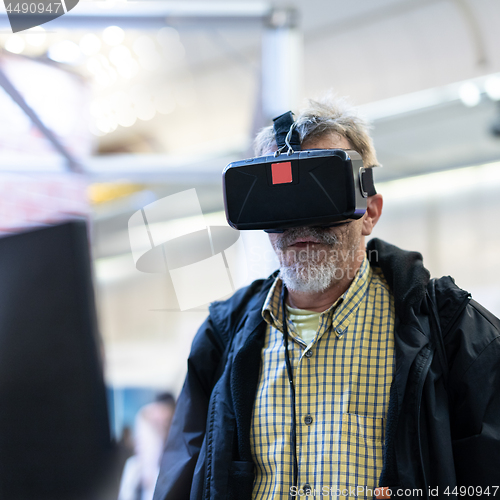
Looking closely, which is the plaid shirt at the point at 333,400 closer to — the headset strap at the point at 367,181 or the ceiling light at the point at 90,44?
the headset strap at the point at 367,181

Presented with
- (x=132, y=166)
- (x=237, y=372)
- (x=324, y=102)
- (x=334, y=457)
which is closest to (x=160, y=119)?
(x=132, y=166)

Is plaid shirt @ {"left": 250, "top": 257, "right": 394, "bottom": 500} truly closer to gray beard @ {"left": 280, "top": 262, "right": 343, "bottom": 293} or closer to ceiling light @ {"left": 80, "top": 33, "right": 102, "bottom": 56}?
gray beard @ {"left": 280, "top": 262, "right": 343, "bottom": 293}

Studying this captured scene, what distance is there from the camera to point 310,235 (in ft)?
3.66

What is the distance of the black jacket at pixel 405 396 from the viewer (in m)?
0.92

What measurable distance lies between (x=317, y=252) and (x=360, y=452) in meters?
0.42

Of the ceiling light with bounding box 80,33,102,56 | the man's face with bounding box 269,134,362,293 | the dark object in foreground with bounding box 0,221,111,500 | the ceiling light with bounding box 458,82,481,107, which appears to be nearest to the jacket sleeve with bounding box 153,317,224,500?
the man's face with bounding box 269,134,362,293

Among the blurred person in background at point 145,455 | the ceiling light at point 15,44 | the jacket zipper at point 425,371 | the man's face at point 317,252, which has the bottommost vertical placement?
the blurred person in background at point 145,455

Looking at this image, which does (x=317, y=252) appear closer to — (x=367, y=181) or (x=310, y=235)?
(x=310, y=235)

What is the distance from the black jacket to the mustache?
158 mm

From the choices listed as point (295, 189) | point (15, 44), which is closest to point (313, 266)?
point (295, 189)

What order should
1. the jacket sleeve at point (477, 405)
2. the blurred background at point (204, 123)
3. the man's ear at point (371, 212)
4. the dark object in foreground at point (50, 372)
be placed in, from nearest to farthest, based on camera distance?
the jacket sleeve at point (477, 405) < the man's ear at point (371, 212) < the dark object in foreground at point (50, 372) < the blurred background at point (204, 123)

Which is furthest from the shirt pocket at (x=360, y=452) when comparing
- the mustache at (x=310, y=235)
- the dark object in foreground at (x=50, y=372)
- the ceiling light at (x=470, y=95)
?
the ceiling light at (x=470, y=95)

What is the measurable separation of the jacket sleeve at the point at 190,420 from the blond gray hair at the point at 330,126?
489 mm

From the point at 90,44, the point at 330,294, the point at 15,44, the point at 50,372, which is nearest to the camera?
the point at 330,294
